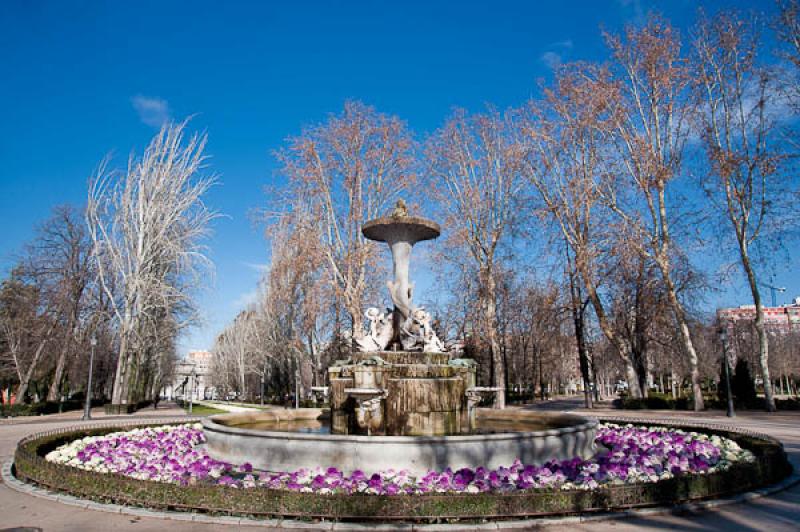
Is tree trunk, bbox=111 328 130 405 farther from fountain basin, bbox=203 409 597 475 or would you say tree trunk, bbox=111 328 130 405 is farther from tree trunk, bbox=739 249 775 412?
tree trunk, bbox=739 249 775 412

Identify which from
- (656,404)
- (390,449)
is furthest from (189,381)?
(390,449)

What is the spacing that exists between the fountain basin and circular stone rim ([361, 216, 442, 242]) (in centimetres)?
617

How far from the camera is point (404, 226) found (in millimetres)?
13836

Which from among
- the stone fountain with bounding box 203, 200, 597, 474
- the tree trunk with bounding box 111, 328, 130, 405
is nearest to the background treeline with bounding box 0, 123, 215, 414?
the tree trunk with bounding box 111, 328, 130, 405

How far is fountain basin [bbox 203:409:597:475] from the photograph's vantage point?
8562 millimetres

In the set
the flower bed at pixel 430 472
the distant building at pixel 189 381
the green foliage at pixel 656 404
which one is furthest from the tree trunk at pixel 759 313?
the distant building at pixel 189 381

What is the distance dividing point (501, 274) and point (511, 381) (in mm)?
29289

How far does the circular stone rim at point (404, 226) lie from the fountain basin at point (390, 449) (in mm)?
6170

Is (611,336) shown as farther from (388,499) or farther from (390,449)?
(388,499)

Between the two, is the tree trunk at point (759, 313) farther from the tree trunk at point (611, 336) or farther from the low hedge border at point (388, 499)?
the low hedge border at point (388, 499)

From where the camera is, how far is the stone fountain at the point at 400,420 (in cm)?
865

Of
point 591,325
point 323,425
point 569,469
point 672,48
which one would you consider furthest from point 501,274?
point 569,469

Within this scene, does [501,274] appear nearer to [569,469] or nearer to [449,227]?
[449,227]

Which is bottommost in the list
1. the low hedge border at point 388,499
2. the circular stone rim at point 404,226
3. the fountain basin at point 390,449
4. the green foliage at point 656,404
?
the green foliage at point 656,404
